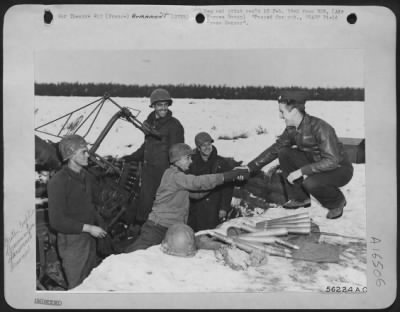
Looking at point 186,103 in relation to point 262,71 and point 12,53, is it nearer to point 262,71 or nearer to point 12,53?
point 262,71

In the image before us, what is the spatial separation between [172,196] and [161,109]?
42 centimetres

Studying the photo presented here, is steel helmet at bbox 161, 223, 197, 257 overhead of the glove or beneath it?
beneath

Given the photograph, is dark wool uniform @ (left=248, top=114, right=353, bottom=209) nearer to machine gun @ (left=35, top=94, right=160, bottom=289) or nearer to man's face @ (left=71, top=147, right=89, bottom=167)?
machine gun @ (left=35, top=94, right=160, bottom=289)

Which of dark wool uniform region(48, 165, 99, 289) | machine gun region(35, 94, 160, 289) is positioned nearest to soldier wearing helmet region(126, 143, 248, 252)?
machine gun region(35, 94, 160, 289)

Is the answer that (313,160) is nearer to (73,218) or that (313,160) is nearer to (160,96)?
(160,96)

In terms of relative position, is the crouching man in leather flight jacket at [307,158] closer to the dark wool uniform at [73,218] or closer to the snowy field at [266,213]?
the snowy field at [266,213]

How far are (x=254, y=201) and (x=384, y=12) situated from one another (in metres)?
1.10

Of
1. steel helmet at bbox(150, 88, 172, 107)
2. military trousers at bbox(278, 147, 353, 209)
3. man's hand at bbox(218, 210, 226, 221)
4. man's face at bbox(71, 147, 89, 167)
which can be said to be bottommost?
man's hand at bbox(218, 210, 226, 221)

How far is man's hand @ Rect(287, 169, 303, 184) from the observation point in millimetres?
2836

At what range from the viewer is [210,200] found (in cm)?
285

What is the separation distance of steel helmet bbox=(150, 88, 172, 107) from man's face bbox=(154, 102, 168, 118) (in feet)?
0.05

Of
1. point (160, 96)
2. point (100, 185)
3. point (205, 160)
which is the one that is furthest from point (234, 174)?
point (100, 185)

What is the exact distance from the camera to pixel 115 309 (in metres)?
2.80

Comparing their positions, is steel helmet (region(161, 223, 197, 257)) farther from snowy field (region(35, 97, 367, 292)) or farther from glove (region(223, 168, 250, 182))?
glove (region(223, 168, 250, 182))
